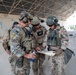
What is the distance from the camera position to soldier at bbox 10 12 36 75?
6.28 ft

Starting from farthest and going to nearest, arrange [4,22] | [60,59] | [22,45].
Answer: [4,22] → [60,59] → [22,45]

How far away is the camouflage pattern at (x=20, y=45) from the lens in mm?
1911

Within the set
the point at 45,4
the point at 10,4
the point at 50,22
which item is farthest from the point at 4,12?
the point at 50,22

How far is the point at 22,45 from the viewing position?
6.64 feet

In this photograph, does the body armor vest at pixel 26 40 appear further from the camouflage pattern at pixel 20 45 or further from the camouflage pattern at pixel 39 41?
the camouflage pattern at pixel 39 41

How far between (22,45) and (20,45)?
5 cm

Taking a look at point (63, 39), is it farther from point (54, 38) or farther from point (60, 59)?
point (60, 59)

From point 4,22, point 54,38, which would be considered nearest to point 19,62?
point 54,38

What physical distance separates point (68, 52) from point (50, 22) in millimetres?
665

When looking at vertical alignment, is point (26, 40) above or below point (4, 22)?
below

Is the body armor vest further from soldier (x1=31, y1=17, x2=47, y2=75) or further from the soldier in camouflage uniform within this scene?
soldier (x1=31, y1=17, x2=47, y2=75)

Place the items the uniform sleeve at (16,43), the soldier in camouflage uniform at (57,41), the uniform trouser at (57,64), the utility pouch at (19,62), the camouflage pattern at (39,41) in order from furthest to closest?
the camouflage pattern at (39,41)
the uniform trouser at (57,64)
the soldier in camouflage uniform at (57,41)
the utility pouch at (19,62)
the uniform sleeve at (16,43)

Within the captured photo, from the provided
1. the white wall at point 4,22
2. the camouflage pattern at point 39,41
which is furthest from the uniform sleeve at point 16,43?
the white wall at point 4,22

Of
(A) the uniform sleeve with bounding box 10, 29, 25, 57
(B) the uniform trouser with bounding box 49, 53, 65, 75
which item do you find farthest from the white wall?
(A) the uniform sleeve with bounding box 10, 29, 25, 57
